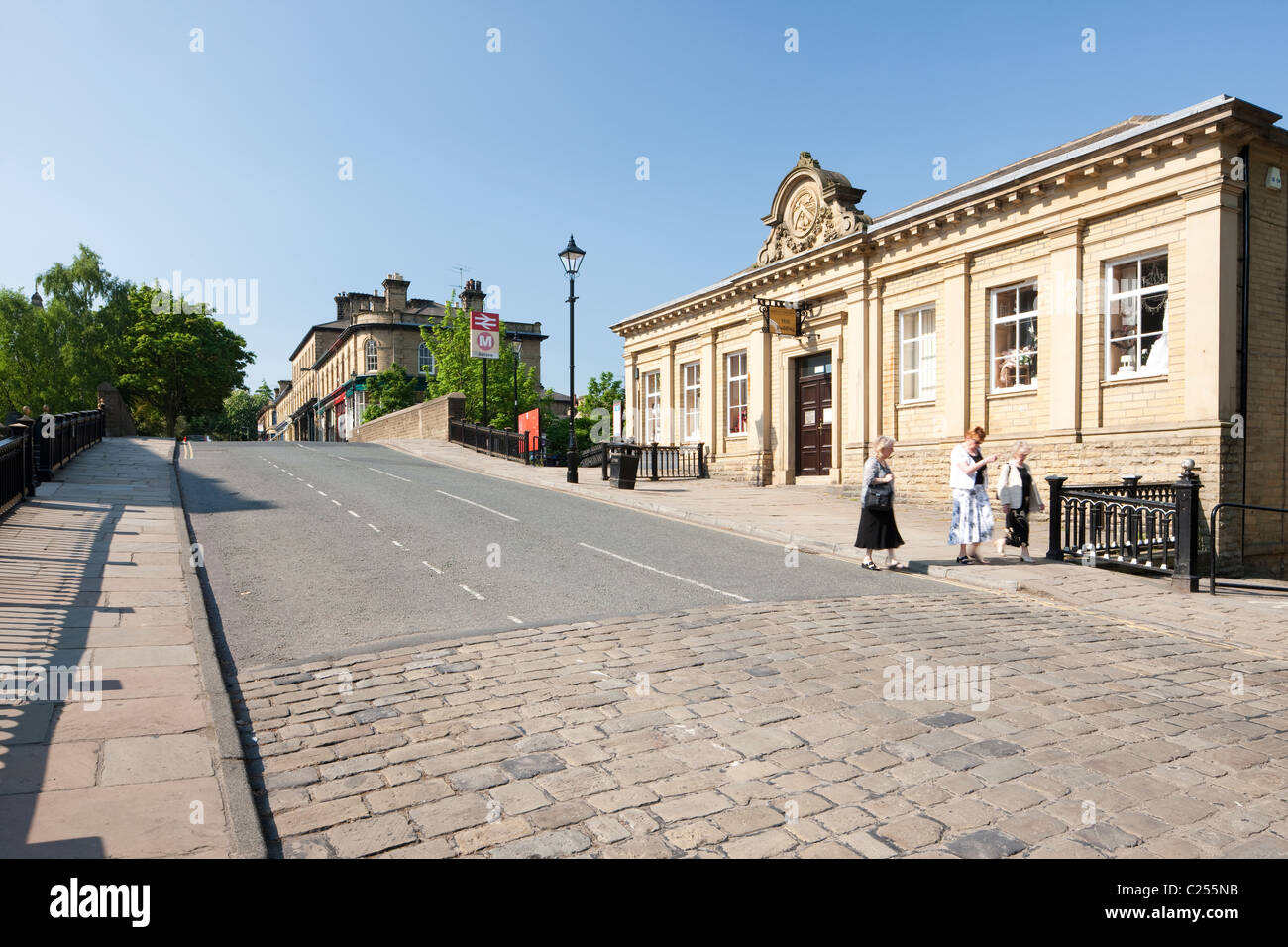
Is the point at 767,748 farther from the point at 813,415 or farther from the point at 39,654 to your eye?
the point at 813,415

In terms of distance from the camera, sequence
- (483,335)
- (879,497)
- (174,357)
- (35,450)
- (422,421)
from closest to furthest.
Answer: (879,497)
(35,450)
(483,335)
(422,421)
(174,357)

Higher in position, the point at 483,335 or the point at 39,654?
the point at 483,335

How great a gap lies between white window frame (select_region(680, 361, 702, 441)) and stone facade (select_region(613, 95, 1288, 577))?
382 centimetres

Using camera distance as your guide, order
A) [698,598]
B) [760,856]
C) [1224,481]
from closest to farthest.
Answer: [760,856] → [698,598] → [1224,481]

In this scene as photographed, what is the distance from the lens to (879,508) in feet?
35.0

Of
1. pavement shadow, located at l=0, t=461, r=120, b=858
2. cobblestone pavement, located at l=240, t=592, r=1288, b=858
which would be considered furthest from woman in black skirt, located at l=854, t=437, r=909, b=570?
pavement shadow, located at l=0, t=461, r=120, b=858

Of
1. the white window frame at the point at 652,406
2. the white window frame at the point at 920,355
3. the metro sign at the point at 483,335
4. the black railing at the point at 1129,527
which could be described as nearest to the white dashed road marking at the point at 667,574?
the black railing at the point at 1129,527

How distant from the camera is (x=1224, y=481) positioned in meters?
13.6

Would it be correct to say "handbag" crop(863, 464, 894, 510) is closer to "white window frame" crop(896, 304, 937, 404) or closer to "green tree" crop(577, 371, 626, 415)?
"white window frame" crop(896, 304, 937, 404)

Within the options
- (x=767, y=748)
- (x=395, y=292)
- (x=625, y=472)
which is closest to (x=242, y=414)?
(x=395, y=292)

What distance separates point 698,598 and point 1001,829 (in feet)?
16.8

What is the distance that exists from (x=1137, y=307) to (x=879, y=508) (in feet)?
27.5
